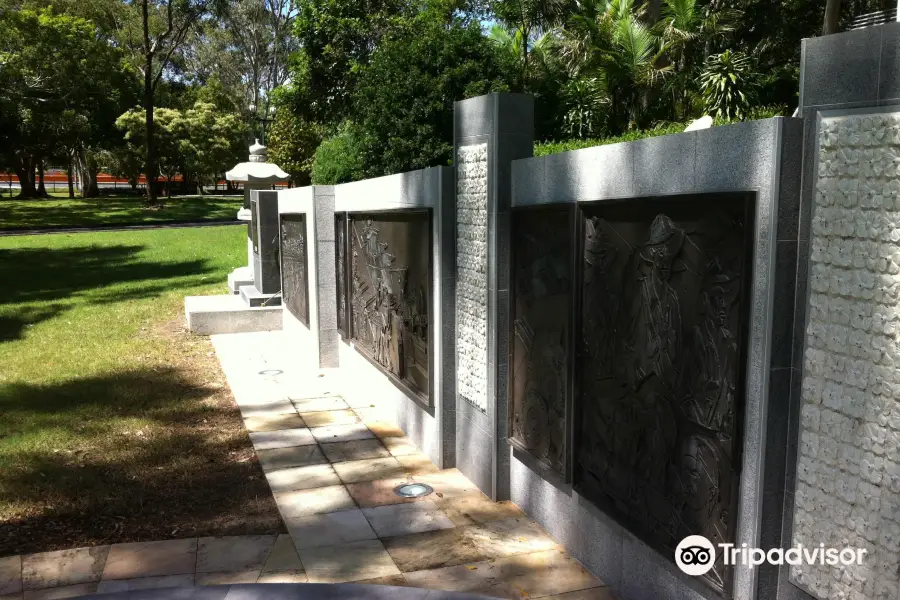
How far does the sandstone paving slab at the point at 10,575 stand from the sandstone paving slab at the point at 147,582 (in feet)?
1.42

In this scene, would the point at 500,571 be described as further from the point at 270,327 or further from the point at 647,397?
the point at 270,327

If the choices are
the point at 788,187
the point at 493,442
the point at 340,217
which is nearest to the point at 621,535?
the point at 493,442

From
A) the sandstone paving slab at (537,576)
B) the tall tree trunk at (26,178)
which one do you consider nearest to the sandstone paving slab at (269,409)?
the sandstone paving slab at (537,576)

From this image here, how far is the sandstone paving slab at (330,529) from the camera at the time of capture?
4648mm

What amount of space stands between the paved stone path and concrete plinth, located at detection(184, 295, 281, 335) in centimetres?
522

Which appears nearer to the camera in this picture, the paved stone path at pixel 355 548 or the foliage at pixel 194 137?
the paved stone path at pixel 355 548

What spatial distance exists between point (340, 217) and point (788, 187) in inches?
237

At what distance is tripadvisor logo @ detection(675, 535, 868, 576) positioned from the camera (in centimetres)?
267

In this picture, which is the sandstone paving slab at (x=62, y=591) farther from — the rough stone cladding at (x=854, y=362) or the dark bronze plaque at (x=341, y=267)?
the dark bronze plaque at (x=341, y=267)

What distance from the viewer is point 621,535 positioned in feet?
12.8

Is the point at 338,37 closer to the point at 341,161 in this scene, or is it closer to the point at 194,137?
the point at 341,161

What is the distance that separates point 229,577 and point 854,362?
3.24m

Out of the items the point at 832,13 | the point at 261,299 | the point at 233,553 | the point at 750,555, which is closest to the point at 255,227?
the point at 261,299

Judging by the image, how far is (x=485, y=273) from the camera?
17.2 feet
